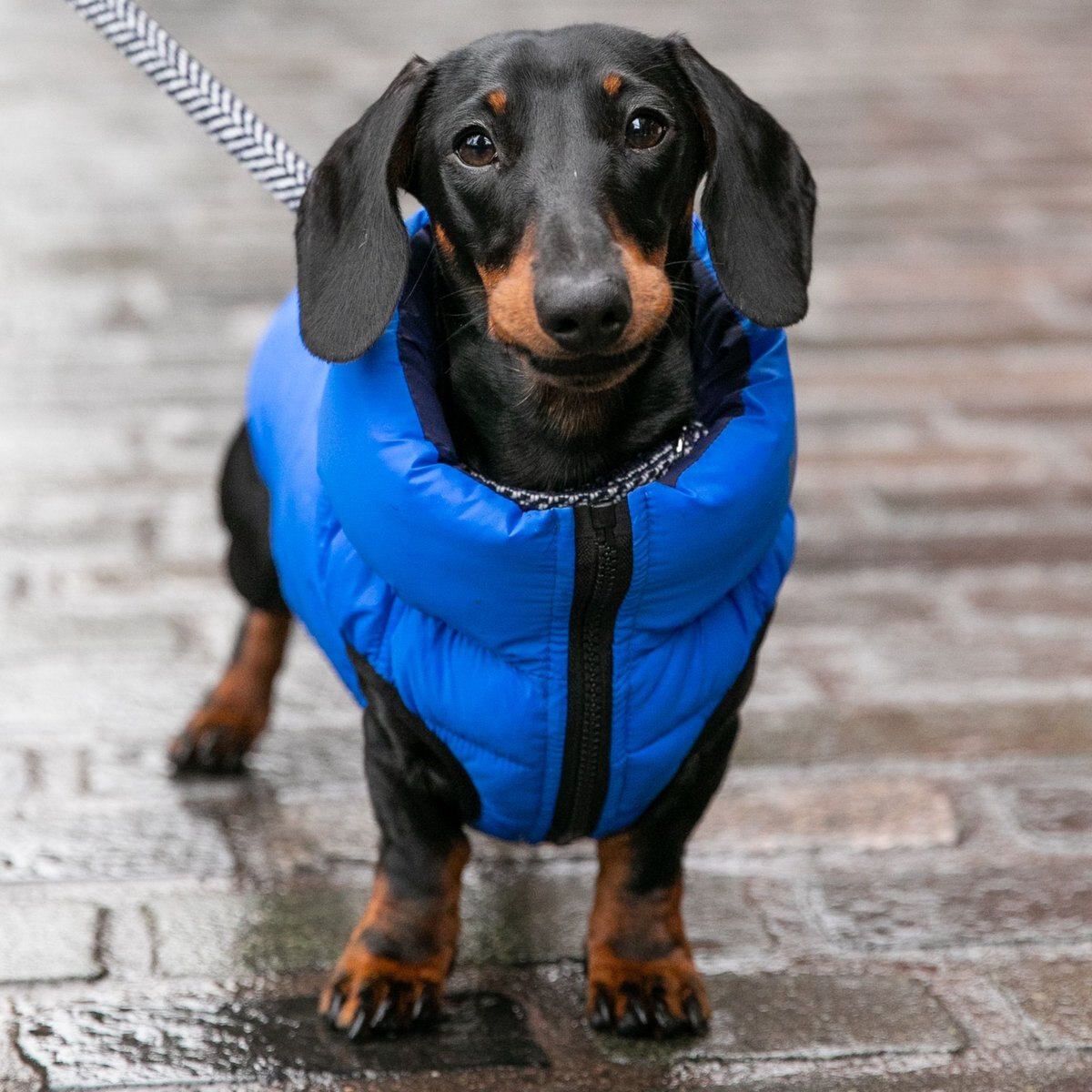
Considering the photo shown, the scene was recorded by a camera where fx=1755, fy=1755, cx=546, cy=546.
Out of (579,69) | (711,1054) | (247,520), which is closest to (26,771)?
(247,520)

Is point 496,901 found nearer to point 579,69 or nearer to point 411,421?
point 411,421

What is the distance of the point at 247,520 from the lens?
325cm

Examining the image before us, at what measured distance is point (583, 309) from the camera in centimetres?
218

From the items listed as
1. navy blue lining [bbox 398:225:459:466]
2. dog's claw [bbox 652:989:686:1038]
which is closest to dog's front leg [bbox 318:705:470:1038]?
dog's claw [bbox 652:989:686:1038]

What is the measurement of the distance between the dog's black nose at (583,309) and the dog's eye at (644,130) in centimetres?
32

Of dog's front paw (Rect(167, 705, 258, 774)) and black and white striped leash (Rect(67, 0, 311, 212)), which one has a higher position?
black and white striped leash (Rect(67, 0, 311, 212))

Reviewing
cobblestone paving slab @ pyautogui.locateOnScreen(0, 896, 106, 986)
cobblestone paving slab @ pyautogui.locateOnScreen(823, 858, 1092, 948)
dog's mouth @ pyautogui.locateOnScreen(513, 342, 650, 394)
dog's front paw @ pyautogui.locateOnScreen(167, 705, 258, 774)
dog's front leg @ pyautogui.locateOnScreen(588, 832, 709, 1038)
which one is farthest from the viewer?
dog's front paw @ pyautogui.locateOnScreen(167, 705, 258, 774)

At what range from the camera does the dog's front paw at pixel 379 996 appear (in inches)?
99.3

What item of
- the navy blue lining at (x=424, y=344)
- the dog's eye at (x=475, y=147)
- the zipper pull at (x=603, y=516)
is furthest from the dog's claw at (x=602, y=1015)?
the dog's eye at (x=475, y=147)

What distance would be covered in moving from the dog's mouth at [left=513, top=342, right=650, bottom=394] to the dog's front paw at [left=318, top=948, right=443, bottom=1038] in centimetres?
90

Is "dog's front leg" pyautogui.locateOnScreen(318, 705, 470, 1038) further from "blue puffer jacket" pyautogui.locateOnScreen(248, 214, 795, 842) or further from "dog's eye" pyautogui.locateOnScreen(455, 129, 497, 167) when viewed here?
"dog's eye" pyautogui.locateOnScreen(455, 129, 497, 167)

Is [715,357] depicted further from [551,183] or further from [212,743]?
[212,743]

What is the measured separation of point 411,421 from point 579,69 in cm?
54

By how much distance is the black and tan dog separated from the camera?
2.35 m
